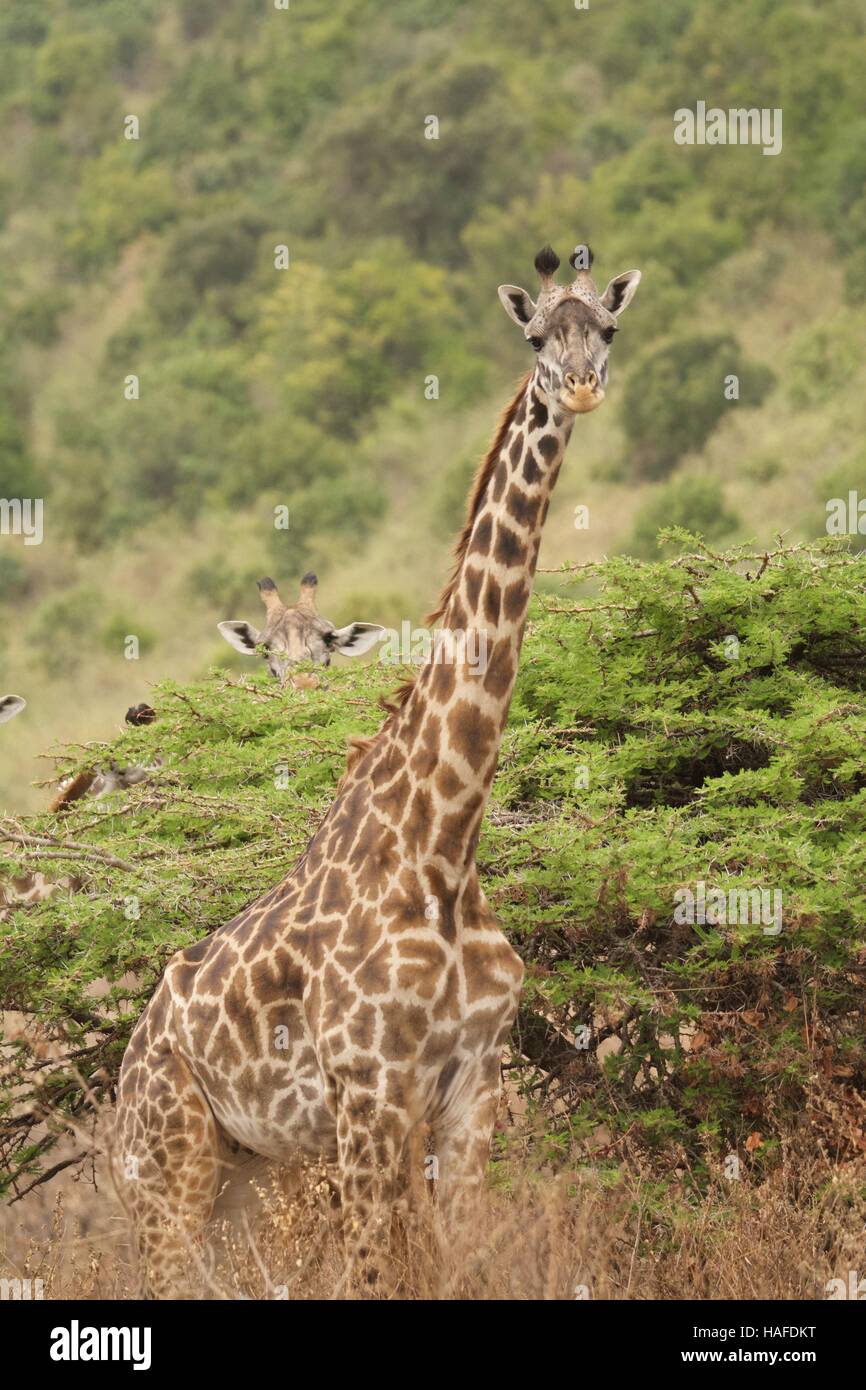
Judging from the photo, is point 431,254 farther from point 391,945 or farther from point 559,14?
point 391,945

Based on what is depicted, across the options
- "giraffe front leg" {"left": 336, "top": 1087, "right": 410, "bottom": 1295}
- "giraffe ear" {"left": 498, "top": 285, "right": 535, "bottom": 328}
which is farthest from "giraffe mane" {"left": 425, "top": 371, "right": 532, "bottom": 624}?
"giraffe front leg" {"left": 336, "top": 1087, "right": 410, "bottom": 1295}

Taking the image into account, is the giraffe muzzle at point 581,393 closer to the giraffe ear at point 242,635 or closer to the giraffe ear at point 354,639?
the giraffe ear at point 354,639

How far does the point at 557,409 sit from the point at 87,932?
12.2 feet

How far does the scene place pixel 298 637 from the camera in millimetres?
14250

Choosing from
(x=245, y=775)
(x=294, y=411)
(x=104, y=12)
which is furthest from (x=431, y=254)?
(x=245, y=775)

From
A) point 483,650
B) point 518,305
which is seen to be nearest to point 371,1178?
point 483,650

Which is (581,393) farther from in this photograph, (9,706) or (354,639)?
(354,639)

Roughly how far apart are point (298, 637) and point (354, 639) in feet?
1.38

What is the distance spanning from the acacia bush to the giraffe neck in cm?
158

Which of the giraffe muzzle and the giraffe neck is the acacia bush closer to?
the giraffe neck

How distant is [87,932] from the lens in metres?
8.80

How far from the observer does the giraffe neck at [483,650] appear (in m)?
6.55

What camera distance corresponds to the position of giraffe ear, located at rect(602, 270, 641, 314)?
6516 millimetres

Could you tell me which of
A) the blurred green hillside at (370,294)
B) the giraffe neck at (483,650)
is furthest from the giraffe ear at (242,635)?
the blurred green hillside at (370,294)
